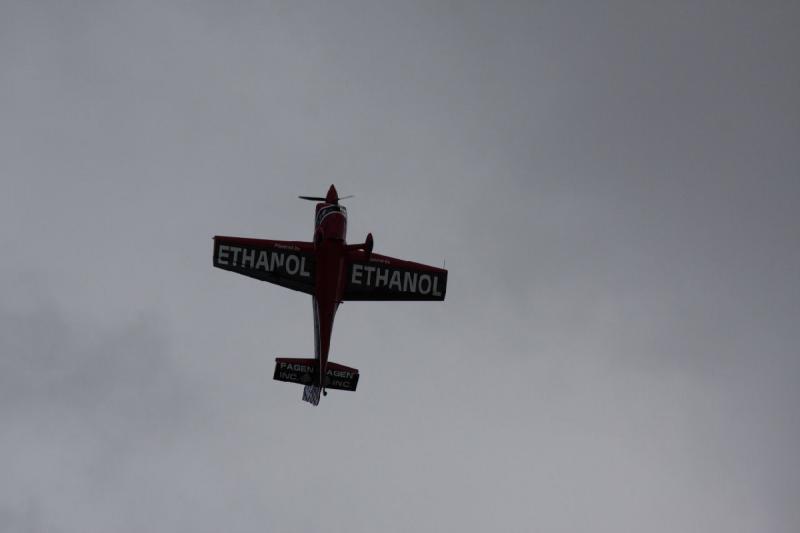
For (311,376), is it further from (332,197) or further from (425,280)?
(332,197)

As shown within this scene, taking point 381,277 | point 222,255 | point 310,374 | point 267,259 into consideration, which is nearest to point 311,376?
point 310,374

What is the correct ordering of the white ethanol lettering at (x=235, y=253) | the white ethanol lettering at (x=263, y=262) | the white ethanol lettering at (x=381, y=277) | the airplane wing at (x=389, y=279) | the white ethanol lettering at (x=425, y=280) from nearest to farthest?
the white ethanol lettering at (x=235, y=253) → the white ethanol lettering at (x=263, y=262) → the airplane wing at (x=389, y=279) → the white ethanol lettering at (x=381, y=277) → the white ethanol lettering at (x=425, y=280)

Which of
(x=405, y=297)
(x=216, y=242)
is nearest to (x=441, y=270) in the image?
(x=405, y=297)

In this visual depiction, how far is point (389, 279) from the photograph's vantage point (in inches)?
2557

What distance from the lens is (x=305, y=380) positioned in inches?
2510

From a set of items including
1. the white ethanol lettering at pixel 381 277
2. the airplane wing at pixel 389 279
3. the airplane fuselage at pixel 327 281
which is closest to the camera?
the airplane fuselage at pixel 327 281

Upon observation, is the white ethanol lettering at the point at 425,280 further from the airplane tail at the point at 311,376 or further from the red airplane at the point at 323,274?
the airplane tail at the point at 311,376

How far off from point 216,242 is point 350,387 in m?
11.2

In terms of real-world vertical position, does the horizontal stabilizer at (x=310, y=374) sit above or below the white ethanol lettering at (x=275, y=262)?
below

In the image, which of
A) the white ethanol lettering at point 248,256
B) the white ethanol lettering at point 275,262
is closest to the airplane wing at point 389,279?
the white ethanol lettering at point 275,262

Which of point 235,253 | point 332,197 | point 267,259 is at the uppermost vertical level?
point 332,197

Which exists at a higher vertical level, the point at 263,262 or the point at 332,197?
the point at 332,197

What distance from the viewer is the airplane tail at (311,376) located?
63.6m

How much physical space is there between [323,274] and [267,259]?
3285 millimetres
